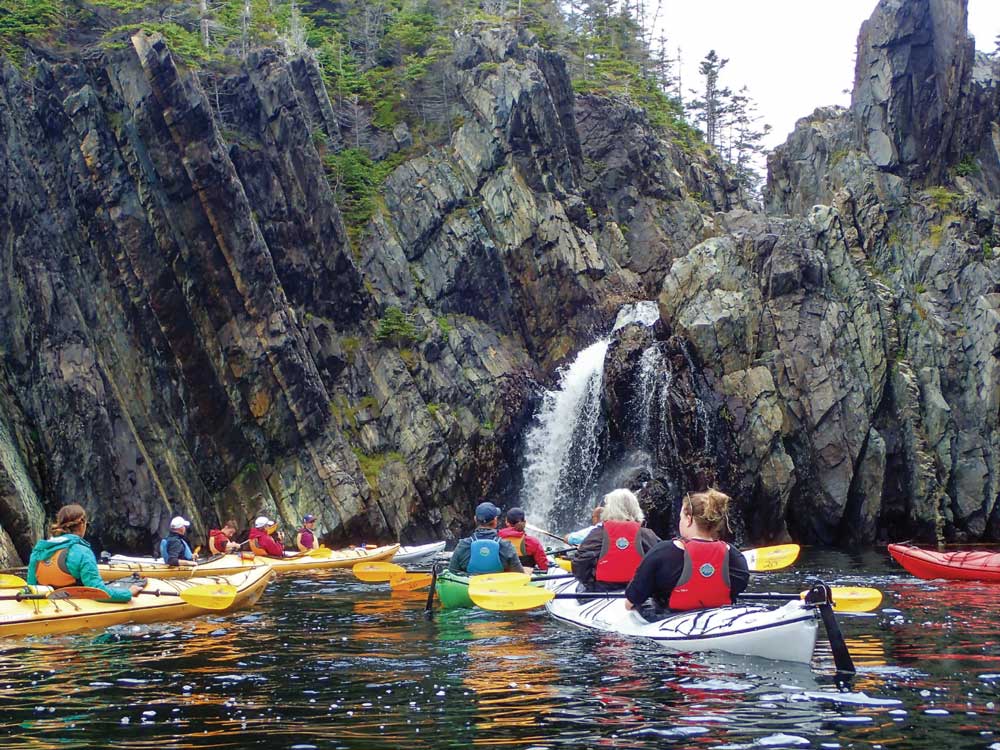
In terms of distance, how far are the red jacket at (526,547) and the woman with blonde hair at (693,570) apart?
5801 millimetres

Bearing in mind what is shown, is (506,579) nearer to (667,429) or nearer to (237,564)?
(237,564)

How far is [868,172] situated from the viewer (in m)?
42.1

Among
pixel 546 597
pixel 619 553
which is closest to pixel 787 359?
pixel 619 553

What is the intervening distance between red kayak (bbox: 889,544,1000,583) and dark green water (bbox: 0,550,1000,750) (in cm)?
437

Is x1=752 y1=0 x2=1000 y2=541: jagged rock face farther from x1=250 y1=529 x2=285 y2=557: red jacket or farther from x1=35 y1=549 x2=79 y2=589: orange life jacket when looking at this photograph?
x1=35 y1=549 x2=79 y2=589: orange life jacket

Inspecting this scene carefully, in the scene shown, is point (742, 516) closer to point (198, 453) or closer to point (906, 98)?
point (198, 453)

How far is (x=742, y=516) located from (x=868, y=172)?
1891 centimetres

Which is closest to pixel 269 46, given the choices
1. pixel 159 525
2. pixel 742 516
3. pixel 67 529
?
pixel 159 525

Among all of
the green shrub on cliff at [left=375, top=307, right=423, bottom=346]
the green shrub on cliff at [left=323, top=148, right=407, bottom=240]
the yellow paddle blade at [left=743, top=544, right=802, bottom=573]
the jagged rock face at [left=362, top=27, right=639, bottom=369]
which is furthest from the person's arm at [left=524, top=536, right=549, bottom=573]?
the green shrub on cliff at [left=323, top=148, right=407, bottom=240]

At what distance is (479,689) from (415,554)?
17462mm

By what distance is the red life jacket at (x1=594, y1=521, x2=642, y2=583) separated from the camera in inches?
478

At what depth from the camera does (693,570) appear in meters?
9.48

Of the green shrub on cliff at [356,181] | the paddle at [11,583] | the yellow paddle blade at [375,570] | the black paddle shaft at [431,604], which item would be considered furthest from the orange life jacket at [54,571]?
the green shrub on cliff at [356,181]

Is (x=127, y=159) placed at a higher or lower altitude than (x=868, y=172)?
lower
